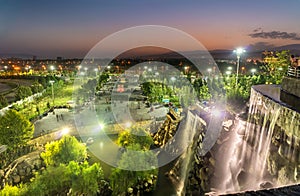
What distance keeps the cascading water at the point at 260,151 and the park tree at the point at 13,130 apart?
1630 cm

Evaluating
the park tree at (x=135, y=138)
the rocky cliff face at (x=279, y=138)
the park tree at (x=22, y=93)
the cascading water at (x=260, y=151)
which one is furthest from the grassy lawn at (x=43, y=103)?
the rocky cliff face at (x=279, y=138)

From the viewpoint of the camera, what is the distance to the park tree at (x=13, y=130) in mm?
21703

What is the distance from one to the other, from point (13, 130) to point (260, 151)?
1929 centimetres

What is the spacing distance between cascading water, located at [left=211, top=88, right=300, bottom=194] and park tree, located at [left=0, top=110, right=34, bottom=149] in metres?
16.3

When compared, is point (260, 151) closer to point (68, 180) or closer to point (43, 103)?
point (68, 180)

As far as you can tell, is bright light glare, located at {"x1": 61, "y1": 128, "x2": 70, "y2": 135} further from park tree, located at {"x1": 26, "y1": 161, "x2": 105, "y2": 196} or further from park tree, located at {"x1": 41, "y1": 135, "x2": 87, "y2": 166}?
park tree, located at {"x1": 26, "y1": 161, "x2": 105, "y2": 196}

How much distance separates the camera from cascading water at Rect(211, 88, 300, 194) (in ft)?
39.7

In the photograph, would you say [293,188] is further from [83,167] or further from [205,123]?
[205,123]

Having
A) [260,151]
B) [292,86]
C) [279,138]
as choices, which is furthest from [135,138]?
[292,86]

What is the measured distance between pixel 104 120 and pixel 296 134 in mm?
26157

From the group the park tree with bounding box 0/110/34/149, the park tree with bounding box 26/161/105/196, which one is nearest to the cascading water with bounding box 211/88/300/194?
the park tree with bounding box 26/161/105/196

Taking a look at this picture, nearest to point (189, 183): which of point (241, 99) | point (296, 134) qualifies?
point (296, 134)

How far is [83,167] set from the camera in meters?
15.8

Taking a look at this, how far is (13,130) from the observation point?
21938mm
